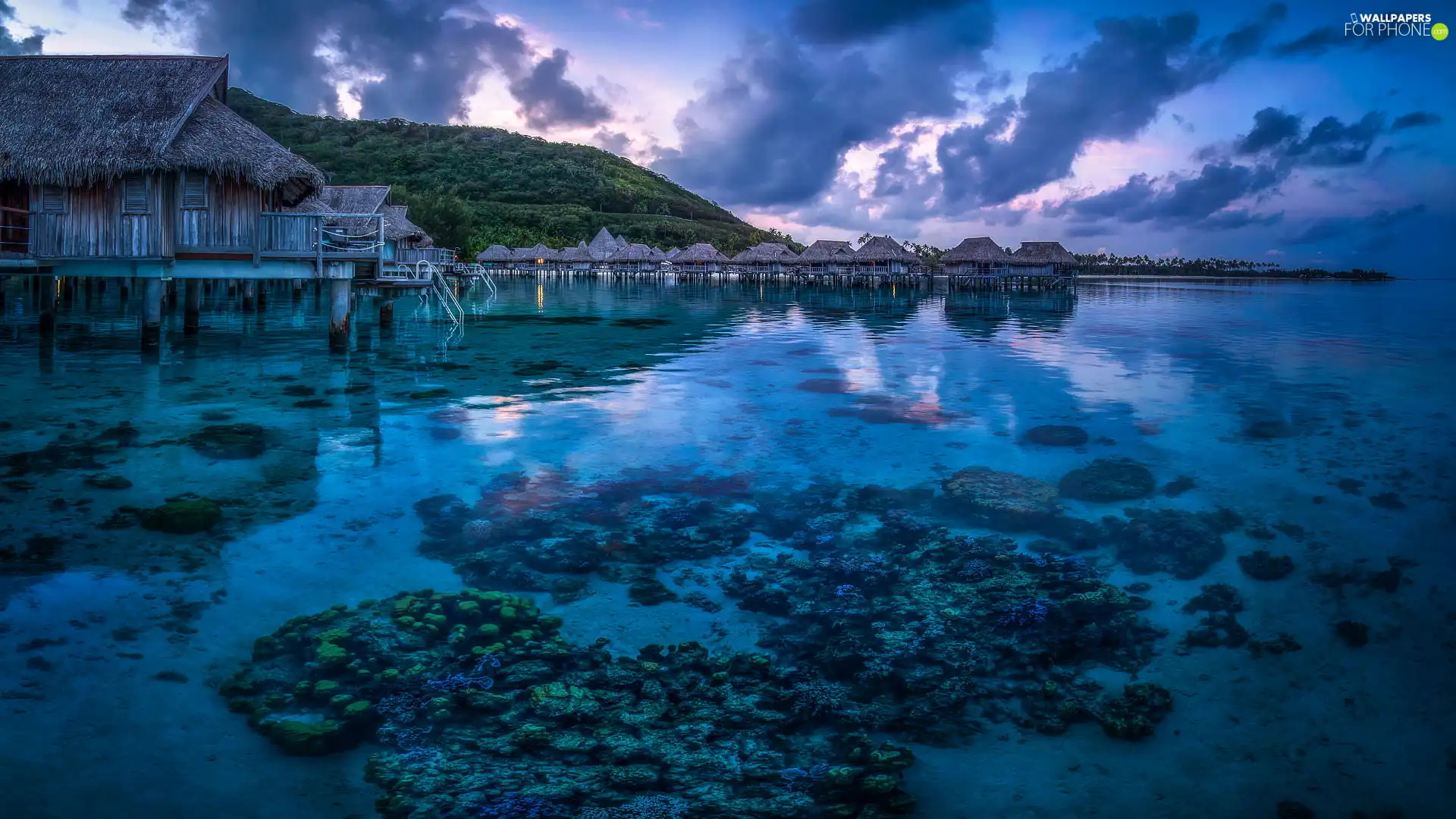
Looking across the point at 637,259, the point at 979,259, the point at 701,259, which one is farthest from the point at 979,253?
the point at 637,259

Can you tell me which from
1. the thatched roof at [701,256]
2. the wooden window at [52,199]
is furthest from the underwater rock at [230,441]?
the thatched roof at [701,256]

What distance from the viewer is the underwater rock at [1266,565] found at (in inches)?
287

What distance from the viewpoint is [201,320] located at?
28000 millimetres

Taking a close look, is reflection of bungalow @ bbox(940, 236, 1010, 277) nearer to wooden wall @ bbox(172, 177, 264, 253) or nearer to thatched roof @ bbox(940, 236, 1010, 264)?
thatched roof @ bbox(940, 236, 1010, 264)

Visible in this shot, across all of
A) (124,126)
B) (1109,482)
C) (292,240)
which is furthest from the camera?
(292,240)

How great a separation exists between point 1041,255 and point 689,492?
66.9 meters

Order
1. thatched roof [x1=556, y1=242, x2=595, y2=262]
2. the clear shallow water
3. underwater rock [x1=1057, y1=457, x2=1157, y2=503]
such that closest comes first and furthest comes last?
the clear shallow water < underwater rock [x1=1057, y1=457, x2=1157, y2=503] < thatched roof [x1=556, y1=242, x2=595, y2=262]

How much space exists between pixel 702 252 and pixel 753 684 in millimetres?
76331

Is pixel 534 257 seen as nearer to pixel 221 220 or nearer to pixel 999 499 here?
pixel 221 220

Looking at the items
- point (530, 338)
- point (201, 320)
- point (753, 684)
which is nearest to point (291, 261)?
point (530, 338)

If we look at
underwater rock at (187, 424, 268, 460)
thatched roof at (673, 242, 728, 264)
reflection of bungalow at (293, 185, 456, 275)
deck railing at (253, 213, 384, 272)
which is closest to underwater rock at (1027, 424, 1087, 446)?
underwater rock at (187, 424, 268, 460)

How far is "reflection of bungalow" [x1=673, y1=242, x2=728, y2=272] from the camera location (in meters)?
79.4

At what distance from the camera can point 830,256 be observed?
233 feet

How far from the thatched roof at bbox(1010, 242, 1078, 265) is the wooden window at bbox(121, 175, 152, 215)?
6213cm
